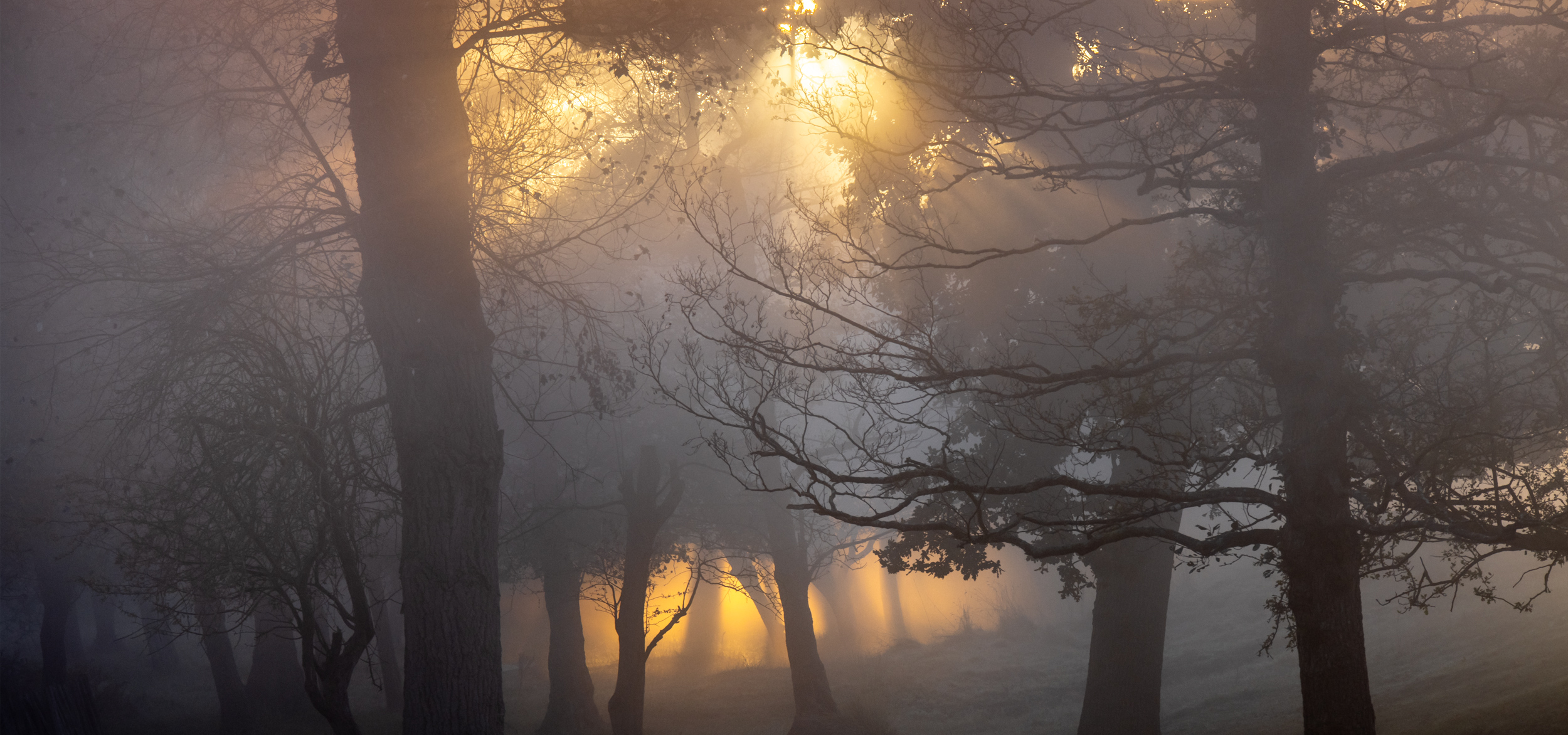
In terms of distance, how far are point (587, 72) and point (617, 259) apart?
1936 mm

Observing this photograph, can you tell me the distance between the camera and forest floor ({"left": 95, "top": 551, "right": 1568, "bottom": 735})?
14672mm

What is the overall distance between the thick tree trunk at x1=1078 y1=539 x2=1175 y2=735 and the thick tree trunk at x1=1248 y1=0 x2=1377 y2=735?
6.68m

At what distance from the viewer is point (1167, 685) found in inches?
1036

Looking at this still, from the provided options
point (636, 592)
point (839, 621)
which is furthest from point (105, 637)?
point (636, 592)

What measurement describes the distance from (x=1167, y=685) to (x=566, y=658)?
17599 millimetres

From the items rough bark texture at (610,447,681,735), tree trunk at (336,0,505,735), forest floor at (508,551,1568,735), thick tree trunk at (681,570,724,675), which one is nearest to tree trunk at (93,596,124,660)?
forest floor at (508,551,1568,735)

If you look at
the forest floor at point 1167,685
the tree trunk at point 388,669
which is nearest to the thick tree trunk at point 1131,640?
the forest floor at point 1167,685

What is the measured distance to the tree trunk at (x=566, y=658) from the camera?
20.5 metres

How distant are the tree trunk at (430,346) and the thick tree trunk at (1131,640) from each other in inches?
373

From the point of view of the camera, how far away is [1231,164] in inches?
340

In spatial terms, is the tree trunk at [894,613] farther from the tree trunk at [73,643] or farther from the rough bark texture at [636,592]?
the tree trunk at [73,643]

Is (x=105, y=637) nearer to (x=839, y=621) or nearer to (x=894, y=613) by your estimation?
(x=839, y=621)

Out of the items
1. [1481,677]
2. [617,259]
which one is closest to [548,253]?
[617,259]

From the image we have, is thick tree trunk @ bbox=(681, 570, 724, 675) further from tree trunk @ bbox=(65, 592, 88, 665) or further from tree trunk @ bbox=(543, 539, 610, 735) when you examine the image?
tree trunk @ bbox=(65, 592, 88, 665)
